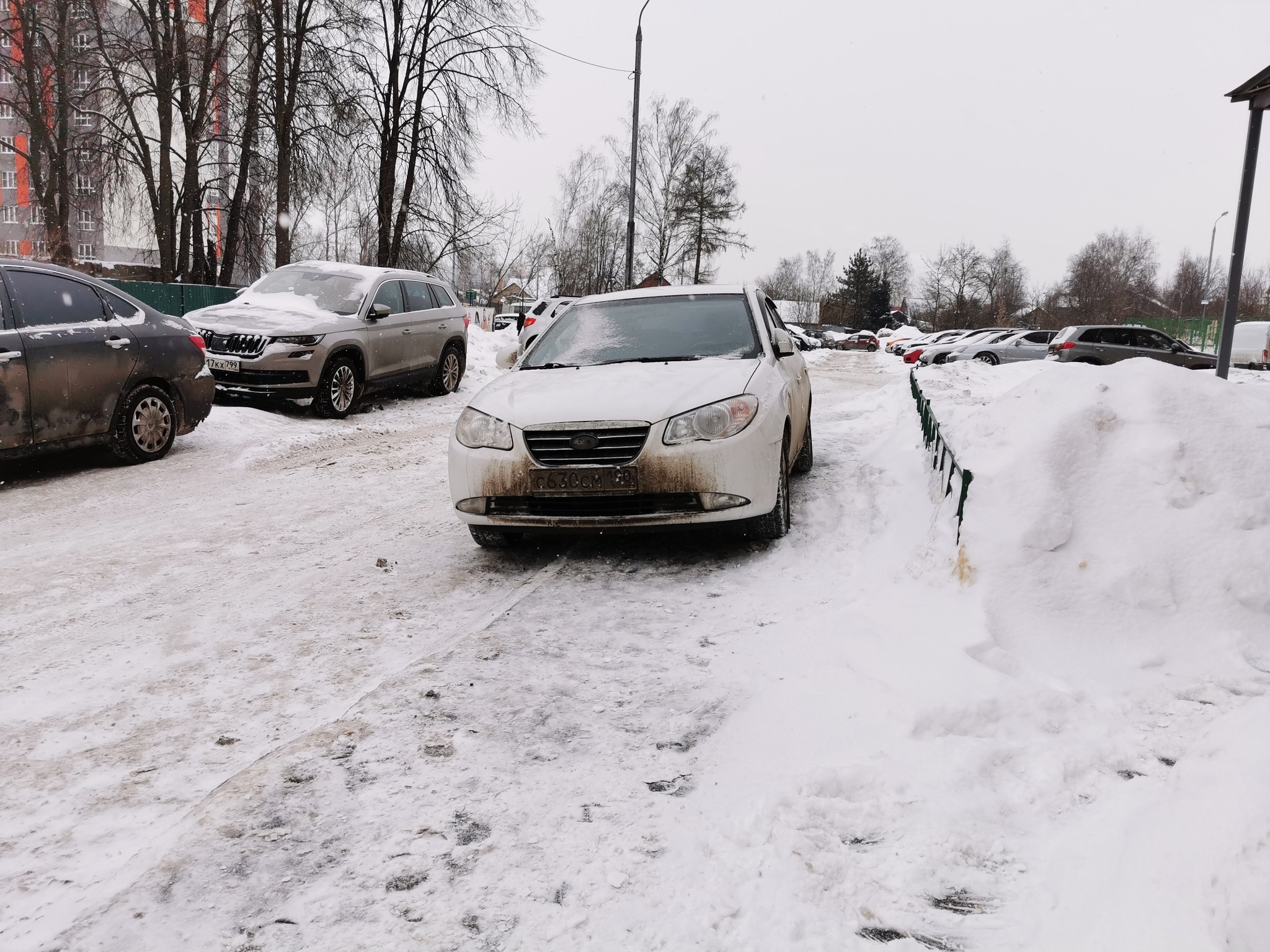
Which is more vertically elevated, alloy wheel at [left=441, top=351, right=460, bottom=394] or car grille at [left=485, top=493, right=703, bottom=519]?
alloy wheel at [left=441, top=351, right=460, bottom=394]

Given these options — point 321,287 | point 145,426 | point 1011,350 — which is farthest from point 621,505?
point 1011,350

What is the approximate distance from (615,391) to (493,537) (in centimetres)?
110

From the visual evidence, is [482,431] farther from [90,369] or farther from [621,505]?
[90,369]

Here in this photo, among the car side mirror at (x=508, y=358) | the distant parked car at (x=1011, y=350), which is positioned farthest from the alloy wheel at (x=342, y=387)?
the distant parked car at (x=1011, y=350)

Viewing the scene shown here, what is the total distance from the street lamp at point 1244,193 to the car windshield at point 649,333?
6.27 m

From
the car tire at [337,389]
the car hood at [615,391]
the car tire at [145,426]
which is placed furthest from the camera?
the car tire at [337,389]

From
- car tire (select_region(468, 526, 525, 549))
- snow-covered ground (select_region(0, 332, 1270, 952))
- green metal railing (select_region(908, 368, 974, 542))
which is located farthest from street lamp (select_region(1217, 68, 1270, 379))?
car tire (select_region(468, 526, 525, 549))

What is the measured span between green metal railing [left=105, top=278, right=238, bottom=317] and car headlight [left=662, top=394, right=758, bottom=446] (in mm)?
19055

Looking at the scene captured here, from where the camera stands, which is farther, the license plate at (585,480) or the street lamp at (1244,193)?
the street lamp at (1244,193)

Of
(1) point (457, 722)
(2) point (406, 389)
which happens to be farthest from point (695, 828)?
(2) point (406, 389)

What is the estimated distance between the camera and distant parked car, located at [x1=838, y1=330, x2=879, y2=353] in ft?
170

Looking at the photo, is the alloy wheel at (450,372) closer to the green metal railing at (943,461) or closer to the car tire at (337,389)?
the car tire at (337,389)

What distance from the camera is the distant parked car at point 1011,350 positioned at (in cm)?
2555

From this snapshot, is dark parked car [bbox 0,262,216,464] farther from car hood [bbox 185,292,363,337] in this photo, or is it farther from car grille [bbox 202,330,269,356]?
car hood [bbox 185,292,363,337]
